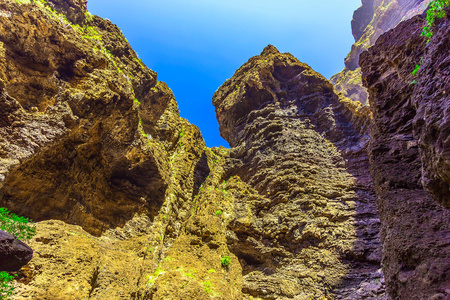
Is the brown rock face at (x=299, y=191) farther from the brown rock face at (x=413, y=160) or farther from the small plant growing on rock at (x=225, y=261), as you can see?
the brown rock face at (x=413, y=160)

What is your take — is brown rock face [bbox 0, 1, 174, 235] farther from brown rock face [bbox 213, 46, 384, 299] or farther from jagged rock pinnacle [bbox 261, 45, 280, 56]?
jagged rock pinnacle [bbox 261, 45, 280, 56]

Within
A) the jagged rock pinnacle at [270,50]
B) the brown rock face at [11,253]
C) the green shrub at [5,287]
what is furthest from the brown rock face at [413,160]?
the jagged rock pinnacle at [270,50]

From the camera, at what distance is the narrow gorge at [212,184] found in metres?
6.21

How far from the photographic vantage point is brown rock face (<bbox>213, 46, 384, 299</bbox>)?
11.8 meters

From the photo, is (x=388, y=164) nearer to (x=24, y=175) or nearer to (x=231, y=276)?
(x=231, y=276)

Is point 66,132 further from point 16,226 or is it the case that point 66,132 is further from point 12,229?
point 12,229

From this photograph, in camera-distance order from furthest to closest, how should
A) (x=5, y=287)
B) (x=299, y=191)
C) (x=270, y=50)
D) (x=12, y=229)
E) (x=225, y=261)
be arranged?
(x=270, y=50)
(x=299, y=191)
(x=225, y=261)
(x=12, y=229)
(x=5, y=287)

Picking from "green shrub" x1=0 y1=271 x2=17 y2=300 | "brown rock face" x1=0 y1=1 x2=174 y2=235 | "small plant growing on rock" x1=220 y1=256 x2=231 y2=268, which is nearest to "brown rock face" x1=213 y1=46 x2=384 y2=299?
"small plant growing on rock" x1=220 y1=256 x2=231 y2=268

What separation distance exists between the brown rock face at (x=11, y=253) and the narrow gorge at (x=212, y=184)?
9.43ft

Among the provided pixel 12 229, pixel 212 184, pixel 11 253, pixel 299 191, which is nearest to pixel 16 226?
pixel 12 229

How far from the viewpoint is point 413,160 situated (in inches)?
289

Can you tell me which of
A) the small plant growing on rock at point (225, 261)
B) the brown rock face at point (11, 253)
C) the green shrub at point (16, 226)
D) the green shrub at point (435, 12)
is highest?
the green shrub at point (435, 12)

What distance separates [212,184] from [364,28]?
2819 inches

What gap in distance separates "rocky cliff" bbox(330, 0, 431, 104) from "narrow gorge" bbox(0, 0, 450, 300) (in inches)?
1334
